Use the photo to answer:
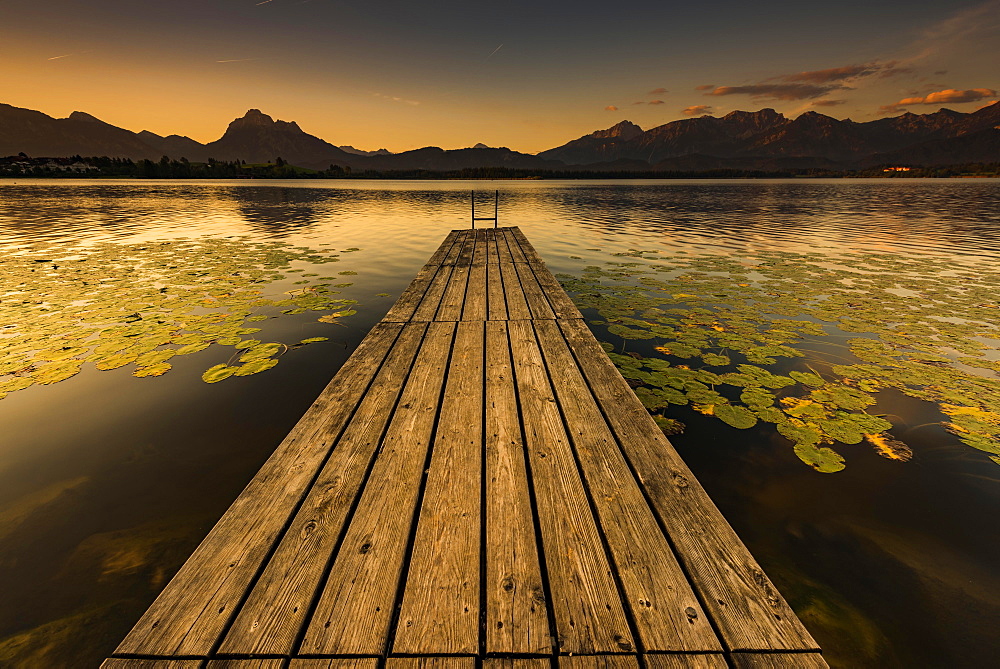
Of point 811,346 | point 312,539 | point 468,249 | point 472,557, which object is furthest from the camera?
A: point 468,249

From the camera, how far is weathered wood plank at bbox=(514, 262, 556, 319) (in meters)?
6.21

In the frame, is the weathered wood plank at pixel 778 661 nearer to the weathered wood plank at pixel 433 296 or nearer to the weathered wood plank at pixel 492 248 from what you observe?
the weathered wood plank at pixel 433 296

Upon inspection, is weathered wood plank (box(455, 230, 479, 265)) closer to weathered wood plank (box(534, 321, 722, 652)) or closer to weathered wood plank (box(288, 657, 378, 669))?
weathered wood plank (box(534, 321, 722, 652))

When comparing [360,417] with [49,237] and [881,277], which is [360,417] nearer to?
[881,277]

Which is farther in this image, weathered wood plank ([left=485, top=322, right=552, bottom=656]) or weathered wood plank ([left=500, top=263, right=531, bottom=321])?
weathered wood plank ([left=500, top=263, right=531, bottom=321])

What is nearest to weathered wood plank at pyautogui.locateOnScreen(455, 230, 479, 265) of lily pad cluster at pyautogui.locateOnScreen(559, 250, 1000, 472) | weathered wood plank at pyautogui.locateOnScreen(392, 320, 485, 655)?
lily pad cluster at pyautogui.locateOnScreen(559, 250, 1000, 472)

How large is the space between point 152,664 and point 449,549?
130 centimetres

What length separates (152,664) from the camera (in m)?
1.62

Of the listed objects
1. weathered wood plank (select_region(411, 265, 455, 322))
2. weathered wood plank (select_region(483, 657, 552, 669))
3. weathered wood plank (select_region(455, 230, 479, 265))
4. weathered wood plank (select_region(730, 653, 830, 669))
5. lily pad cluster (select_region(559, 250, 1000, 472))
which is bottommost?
lily pad cluster (select_region(559, 250, 1000, 472))

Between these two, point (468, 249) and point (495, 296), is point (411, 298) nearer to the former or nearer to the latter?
point (495, 296)

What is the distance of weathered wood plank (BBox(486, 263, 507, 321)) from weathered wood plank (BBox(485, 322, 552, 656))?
8.94 feet

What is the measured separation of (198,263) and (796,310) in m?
17.0

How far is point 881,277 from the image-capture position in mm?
11367

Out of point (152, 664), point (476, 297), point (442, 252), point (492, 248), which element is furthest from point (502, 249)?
point (152, 664)
